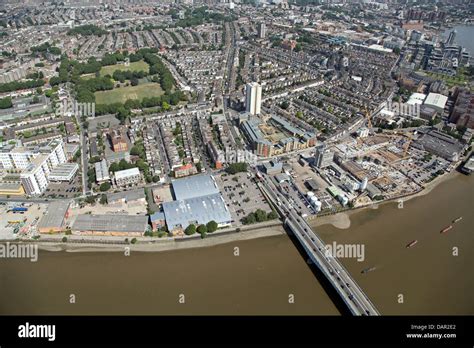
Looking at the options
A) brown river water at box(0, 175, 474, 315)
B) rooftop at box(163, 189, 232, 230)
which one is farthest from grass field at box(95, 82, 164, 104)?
brown river water at box(0, 175, 474, 315)

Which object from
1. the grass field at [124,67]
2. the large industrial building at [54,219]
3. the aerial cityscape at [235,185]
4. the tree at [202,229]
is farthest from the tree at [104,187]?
the grass field at [124,67]

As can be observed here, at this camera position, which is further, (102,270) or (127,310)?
(102,270)

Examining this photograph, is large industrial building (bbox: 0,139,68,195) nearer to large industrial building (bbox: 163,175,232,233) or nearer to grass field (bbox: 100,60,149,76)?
large industrial building (bbox: 163,175,232,233)

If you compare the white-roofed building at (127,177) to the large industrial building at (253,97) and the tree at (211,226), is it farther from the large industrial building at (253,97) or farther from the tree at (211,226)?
the large industrial building at (253,97)

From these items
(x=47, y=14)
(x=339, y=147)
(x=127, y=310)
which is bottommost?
(x=127, y=310)

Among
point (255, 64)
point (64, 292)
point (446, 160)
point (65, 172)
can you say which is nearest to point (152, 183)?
point (65, 172)

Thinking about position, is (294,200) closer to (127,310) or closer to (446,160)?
(127,310)

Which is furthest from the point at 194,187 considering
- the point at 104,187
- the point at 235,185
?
the point at 104,187
